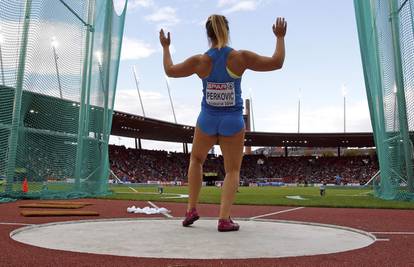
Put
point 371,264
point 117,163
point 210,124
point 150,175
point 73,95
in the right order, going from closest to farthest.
Answer: 1. point 371,264
2. point 210,124
3. point 73,95
4. point 117,163
5. point 150,175

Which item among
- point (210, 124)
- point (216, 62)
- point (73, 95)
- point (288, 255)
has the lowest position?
point (288, 255)

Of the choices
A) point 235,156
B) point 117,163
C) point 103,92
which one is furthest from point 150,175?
point 235,156

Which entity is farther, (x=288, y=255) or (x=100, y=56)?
(x=100, y=56)

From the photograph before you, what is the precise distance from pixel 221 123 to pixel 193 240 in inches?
54.3

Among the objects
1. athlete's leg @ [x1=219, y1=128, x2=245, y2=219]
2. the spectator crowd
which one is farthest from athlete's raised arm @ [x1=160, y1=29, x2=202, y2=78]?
the spectator crowd

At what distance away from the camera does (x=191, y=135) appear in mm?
54312

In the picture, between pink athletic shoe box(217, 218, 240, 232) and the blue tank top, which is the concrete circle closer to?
pink athletic shoe box(217, 218, 240, 232)

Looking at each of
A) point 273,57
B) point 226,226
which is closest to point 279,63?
point 273,57

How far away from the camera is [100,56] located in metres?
12.0

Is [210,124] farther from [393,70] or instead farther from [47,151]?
[393,70]

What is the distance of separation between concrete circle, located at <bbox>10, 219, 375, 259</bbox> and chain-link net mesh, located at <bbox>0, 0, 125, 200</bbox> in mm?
5086

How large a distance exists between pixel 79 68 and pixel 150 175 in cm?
3797

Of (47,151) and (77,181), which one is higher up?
(47,151)

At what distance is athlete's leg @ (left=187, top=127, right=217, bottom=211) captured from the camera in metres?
4.53
